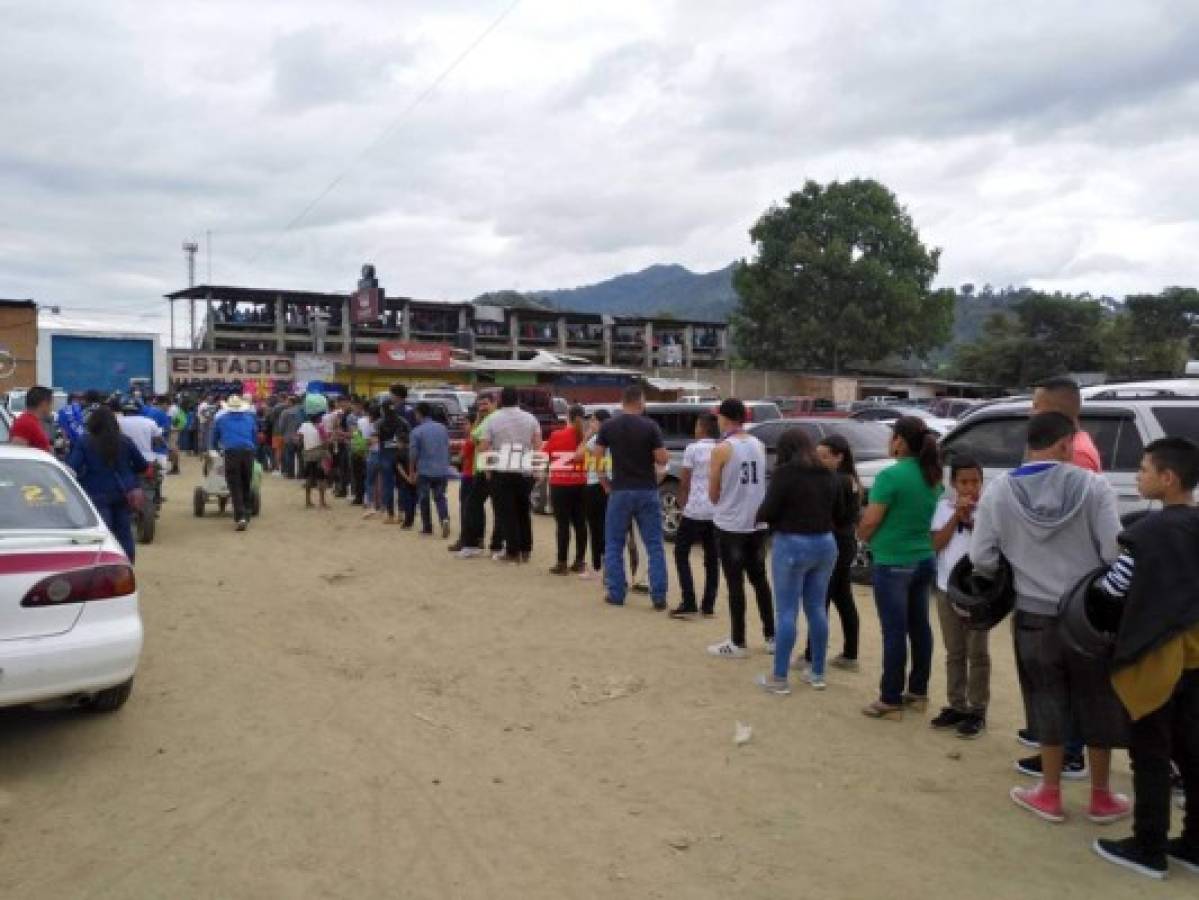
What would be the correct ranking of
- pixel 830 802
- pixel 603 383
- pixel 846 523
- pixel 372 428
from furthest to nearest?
pixel 603 383
pixel 372 428
pixel 846 523
pixel 830 802

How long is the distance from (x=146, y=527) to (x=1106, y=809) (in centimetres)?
1082

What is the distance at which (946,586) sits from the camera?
16.2ft

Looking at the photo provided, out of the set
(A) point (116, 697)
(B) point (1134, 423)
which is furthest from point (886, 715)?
(A) point (116, 697)

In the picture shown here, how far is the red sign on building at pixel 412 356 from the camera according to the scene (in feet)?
122

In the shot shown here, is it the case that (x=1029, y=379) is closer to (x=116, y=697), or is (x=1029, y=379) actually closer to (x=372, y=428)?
(x=372, y=428)

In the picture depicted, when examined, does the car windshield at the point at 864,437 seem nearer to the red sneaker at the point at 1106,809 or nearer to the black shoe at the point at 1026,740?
the black shoe at the point at 1026,740

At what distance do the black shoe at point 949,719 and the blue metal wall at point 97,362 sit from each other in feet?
135

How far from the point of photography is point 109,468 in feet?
27.1

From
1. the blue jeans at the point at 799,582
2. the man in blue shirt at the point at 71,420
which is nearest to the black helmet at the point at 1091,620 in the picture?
the blue jeans at the point at 799,582

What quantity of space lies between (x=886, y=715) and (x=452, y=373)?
34.9 meters

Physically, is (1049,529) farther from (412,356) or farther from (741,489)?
(412,356)

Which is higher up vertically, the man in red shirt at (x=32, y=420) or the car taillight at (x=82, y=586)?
the man in red shirt at (x=32, y=420)

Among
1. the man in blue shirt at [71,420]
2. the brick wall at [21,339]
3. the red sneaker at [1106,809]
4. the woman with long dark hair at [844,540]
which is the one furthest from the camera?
the brick wall at [21,339]

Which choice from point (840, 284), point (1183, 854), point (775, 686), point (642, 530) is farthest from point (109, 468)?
point (840, 284)
